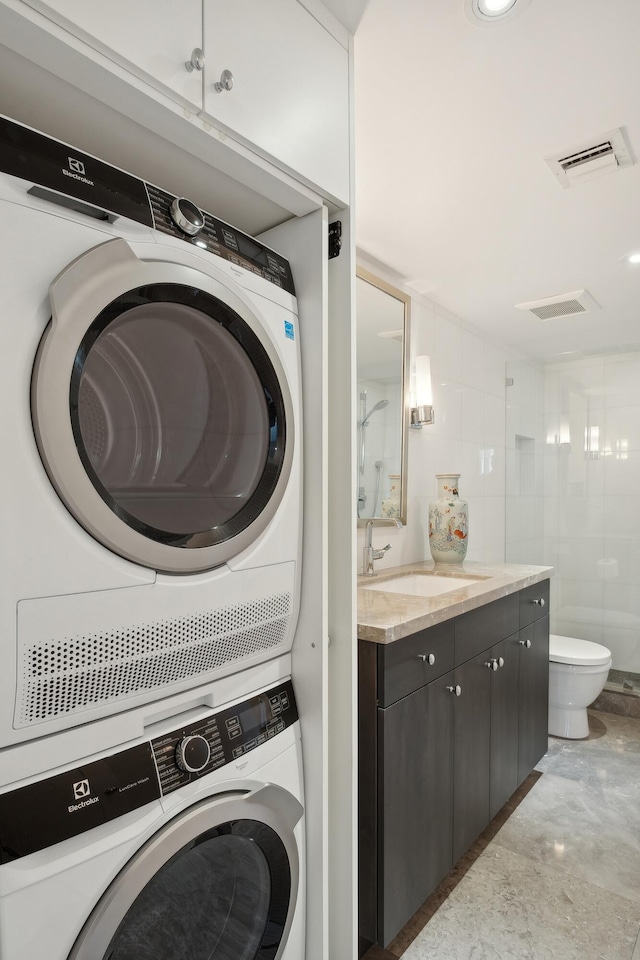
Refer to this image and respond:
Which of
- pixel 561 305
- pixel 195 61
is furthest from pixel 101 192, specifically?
pixel 561 305

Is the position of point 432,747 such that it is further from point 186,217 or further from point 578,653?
point 578,653

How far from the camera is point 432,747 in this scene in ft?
5.55

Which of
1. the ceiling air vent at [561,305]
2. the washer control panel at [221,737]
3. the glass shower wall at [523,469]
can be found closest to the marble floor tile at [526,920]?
the washer control panel at [221,737]

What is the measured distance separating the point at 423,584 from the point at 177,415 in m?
1.78

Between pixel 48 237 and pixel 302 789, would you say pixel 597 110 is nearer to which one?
pixel 48 237

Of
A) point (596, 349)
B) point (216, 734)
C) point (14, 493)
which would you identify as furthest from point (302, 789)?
point (596, 349)

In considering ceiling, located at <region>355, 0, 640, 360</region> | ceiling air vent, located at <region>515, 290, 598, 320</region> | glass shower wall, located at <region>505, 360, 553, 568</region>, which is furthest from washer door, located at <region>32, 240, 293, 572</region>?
glass shower wall, located at <region>505, 360, 553, 568</region>

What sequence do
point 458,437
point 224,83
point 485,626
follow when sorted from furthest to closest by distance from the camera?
point 458,437 → point 485,626 → point 224,83

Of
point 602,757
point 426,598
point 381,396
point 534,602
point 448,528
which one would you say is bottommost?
point 602,757

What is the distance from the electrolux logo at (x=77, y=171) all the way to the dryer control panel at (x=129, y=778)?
88cm

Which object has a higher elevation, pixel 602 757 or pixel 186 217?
pixel 186 217

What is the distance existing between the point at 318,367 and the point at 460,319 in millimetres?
2299

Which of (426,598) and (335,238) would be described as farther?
(426,598)

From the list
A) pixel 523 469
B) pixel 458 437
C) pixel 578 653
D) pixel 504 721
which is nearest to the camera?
pixel 504 721
